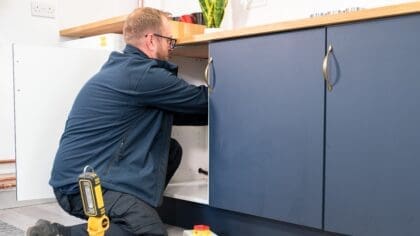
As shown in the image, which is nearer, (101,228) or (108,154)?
(101,228)

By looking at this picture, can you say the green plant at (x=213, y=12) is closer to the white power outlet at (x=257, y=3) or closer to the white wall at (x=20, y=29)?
the white power outlet at (x=257, y=3)

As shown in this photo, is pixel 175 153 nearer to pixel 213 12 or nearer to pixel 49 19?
pixel 213 12

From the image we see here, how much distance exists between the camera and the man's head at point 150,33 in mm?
1719

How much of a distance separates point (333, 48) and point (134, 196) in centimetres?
83

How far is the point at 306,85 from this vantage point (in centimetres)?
136

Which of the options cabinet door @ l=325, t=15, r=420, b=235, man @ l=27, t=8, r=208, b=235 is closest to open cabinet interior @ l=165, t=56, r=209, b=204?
man @ l=27, t=8, r=208, b=235

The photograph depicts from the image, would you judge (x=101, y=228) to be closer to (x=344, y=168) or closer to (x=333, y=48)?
(x=344, y=168)

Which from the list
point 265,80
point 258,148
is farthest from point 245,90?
point 258,148

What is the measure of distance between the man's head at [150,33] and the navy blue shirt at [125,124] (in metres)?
0.05

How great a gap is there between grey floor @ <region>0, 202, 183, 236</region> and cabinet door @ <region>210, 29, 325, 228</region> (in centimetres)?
50

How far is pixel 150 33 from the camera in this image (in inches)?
67.8

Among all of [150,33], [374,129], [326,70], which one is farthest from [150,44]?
[374,129]

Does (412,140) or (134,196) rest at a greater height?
(412,140)

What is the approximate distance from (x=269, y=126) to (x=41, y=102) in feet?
3.11
